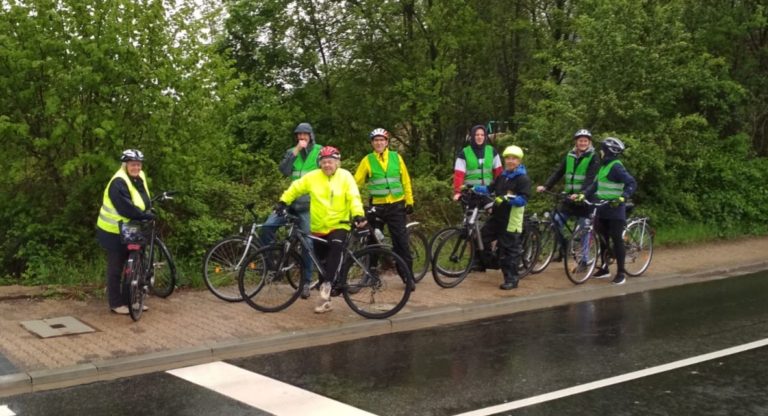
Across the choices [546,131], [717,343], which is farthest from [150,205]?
[546,131]

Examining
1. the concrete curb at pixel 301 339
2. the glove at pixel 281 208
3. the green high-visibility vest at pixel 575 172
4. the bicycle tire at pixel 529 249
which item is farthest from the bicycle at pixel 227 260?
the green high-visibility vest at pixel 575 172

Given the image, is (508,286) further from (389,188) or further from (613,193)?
(389,188)

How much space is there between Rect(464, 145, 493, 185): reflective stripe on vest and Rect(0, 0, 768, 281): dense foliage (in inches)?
123

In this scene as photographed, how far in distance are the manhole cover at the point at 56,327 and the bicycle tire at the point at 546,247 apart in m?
6.28

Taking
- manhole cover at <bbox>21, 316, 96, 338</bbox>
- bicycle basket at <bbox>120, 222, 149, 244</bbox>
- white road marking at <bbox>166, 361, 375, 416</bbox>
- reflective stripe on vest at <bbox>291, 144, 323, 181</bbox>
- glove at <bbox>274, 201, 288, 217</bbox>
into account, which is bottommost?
white road marking at <bbox>166, 361, 375, 416</bbox>

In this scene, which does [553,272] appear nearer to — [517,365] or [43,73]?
[517,365]

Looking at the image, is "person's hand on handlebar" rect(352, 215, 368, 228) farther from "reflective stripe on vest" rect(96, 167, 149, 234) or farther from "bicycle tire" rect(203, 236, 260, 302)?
"reflective stripe on vest" rect(96, 167, 149, 234)

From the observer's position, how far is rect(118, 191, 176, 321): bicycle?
25.5 feet

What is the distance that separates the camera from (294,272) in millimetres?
8805

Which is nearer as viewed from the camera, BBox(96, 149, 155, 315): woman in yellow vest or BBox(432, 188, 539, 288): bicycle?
BBox(96, 149, 155, 315): woman in yellow vest

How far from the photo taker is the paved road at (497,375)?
533 cm

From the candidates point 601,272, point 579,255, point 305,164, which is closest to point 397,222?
point 305,164

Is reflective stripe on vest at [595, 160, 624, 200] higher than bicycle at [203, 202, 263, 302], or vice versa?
reflective stripe on vest at [595, 160, 624, 200]

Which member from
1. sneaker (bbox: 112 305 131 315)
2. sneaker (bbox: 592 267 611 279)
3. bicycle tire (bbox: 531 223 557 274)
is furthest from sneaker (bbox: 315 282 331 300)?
sneaker (bbox: 592 267 611 279)
